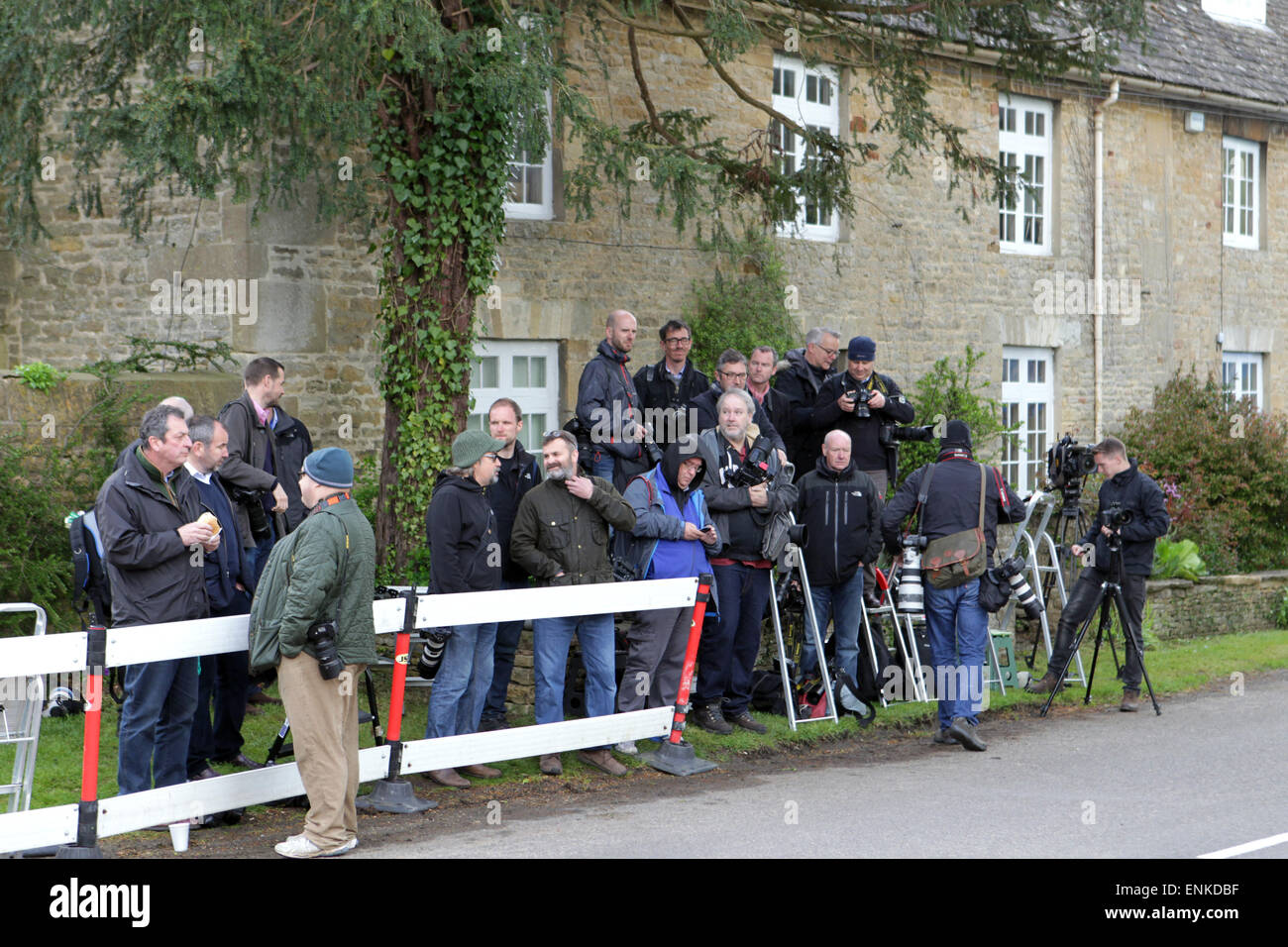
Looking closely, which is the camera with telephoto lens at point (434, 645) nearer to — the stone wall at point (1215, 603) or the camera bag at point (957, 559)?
the camera bag at point (957, 559)

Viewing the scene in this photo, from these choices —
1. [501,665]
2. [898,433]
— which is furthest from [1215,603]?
[501,665]

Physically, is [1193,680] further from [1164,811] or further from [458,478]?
[458,478]

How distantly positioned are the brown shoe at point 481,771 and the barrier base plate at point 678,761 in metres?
0.99

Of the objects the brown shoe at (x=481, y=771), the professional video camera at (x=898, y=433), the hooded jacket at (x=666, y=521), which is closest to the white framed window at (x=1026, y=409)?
the professional video camera at (x=898, y=433)

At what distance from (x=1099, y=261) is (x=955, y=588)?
40.4 ft

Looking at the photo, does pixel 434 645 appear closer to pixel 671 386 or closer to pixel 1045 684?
pixel 671 386

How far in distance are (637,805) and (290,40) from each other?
5442 mm

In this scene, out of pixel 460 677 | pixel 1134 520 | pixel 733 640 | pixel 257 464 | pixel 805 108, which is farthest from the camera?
pixel 805 108

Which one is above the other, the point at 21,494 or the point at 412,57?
the point at 412,57

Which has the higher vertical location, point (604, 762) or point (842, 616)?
point (842, 616)

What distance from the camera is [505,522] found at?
9.48m

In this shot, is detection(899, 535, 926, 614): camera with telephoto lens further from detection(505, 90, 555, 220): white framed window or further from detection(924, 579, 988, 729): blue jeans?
detection(505, 90, 555, 220): white framed window

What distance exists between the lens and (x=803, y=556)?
1056 centimetres
